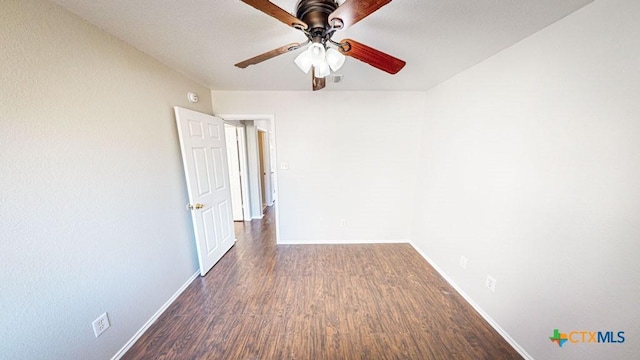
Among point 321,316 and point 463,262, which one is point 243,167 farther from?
point 463,262

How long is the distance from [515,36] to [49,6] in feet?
9.19

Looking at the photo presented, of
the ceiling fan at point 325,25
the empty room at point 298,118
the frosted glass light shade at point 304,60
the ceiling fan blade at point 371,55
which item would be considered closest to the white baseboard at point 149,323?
the empty room at point 298,118

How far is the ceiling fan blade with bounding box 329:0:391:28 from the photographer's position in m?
0.69

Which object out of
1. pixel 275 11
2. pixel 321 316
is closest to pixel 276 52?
pixel 275 11

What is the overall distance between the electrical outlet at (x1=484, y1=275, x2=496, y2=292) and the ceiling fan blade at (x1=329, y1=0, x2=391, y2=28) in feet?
7.00

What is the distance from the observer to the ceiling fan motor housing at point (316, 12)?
87cm

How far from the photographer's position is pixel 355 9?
726 millimetres

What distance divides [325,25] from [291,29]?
458 mm

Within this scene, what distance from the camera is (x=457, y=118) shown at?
2023mm

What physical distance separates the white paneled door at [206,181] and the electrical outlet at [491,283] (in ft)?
9.37

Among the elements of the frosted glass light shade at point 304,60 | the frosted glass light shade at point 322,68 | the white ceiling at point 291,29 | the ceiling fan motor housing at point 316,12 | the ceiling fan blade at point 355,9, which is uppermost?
the white ceiling at point 291,29

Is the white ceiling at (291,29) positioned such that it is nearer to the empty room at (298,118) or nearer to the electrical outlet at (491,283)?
the empty room at (298,118)

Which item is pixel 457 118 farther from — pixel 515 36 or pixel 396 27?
pixel 396 27

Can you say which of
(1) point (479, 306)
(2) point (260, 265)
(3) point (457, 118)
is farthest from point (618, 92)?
(2) point (260, 265)
